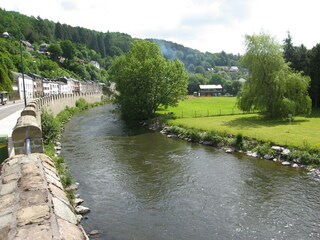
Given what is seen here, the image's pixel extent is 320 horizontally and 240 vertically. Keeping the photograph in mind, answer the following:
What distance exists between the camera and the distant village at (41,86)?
79231mm

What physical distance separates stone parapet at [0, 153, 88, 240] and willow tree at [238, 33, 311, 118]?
3865 cm

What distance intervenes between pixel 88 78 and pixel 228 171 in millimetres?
152742

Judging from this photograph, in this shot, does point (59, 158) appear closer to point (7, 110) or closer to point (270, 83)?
point (7, 110)

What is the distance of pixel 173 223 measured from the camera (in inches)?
591

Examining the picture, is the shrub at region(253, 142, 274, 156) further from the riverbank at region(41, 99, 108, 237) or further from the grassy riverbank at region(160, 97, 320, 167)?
the riverbank at region(41, 99, 108, 237)

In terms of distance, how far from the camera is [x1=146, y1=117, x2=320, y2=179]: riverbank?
80.2ft

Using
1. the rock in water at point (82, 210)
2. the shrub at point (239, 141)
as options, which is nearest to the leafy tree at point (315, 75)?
the shrub at point (239, 141)

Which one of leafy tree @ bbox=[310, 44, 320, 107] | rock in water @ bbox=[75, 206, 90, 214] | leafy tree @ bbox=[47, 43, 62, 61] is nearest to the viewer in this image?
rock in water @ bbox=[75, 206, 90, 214]

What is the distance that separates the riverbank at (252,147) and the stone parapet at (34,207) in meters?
21.3

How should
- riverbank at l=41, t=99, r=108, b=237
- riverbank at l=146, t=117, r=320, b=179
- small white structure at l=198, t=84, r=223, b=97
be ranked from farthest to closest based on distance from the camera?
small white structure at l=198, t=84, r=223, b=97, riverbank at l=146, t=117, r=320, b=179, riverbank at l=41, t=99, r=108, b=237

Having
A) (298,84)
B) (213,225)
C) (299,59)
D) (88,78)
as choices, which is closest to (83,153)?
(213,225)

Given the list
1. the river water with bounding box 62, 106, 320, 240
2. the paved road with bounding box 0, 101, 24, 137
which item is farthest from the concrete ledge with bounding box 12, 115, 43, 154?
the paved road with bounding box 0, 101, 24, 137

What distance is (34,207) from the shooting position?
3.78 metres

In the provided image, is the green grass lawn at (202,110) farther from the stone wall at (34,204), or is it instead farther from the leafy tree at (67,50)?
the leafy tree at (67,50)
